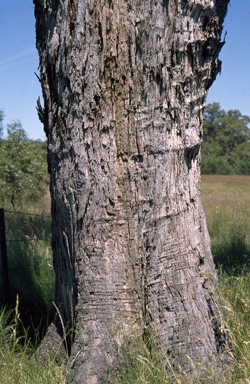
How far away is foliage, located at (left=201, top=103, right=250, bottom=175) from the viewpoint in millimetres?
98438

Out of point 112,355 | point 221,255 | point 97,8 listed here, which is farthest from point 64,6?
point 221,255

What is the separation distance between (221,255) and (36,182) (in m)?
10.5

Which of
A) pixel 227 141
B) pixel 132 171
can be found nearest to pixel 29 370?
pixel 132 171

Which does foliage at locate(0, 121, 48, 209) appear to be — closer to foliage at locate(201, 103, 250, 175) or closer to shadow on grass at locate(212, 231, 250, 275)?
shadow on grass at locate(212, 231, 250, 275)

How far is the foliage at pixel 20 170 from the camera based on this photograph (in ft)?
57.8

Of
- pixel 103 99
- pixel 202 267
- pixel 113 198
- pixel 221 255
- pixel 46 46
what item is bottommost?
pixel 221 255

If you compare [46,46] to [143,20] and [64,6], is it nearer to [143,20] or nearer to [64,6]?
[64,6]

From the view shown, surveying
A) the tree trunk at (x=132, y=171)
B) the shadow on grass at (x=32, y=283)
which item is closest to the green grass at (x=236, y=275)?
the tree trunk at (x=132, y=171)

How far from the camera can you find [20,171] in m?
17.6

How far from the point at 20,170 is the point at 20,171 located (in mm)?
147

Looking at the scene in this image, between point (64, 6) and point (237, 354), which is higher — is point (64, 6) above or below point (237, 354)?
above

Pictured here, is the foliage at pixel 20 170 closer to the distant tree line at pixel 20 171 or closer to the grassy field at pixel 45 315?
the distant tree line at pixel 20 171

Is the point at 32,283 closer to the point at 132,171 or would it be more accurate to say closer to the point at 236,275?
the point at 236,275

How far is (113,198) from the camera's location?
12.9 ft
